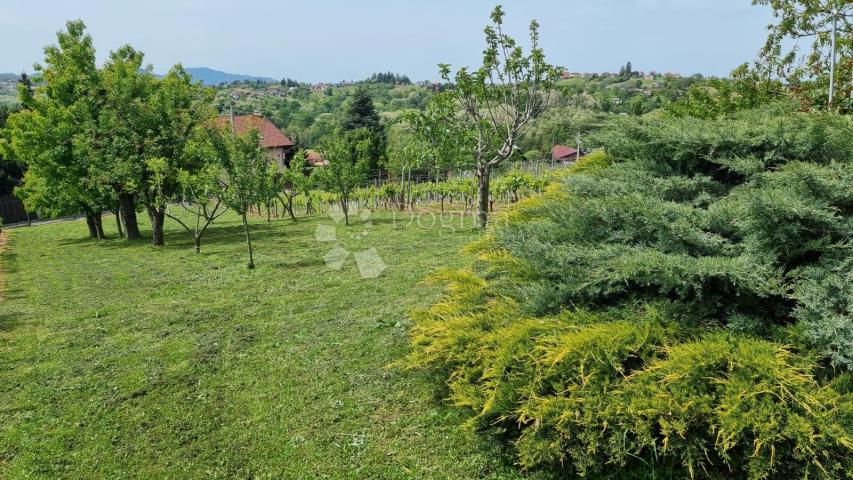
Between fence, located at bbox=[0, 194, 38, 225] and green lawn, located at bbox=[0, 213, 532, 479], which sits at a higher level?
fence, located at bbox=[0, 194, 38, 225]

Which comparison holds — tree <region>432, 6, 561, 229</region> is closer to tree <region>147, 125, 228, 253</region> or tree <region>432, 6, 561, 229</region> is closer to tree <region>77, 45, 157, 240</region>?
tree <region>147, 125, 228, 253</region>

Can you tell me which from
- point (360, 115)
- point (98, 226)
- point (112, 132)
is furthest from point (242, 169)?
point (360, 115)

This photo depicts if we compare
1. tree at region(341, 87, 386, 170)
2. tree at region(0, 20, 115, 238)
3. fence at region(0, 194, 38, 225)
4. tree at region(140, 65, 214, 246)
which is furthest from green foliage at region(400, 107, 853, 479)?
tree at region(341, 87, 386, 170)

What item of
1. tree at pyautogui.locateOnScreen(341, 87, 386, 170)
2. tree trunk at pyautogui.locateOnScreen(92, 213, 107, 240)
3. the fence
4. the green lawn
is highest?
tree at pyautogui.locateOnScreen(341, 87, 386, 170)

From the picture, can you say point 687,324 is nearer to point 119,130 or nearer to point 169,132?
point 169,132

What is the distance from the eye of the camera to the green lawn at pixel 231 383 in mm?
3455

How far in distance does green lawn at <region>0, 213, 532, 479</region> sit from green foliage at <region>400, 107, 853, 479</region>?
0.62m

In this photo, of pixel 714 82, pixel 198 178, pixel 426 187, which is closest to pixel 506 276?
pixel 714 82

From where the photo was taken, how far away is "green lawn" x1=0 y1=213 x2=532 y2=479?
3.46 m

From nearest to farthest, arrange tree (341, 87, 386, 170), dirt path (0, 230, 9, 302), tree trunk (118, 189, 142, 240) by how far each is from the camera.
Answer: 1. dirt path (0, 230, 9, 302)
2. tree trunk (118, 189, 142, 240)
3. tree (341, 87, 386, 170)

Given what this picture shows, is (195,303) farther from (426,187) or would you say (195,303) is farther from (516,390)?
(426,187)

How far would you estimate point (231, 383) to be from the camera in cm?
476

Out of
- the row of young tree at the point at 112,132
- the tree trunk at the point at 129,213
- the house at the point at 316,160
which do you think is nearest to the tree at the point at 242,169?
the row of young tree at the point at 112,132

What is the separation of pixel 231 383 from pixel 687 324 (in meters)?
4.03
